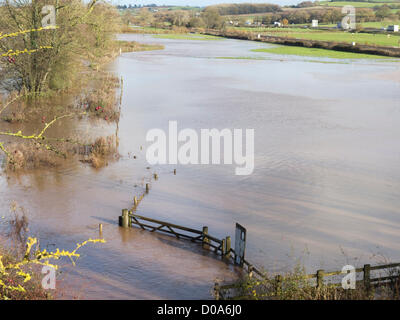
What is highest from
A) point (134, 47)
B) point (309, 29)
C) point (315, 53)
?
point (309, 29)

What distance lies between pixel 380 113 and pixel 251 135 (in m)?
13.4

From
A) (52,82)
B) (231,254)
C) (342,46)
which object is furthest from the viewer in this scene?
(342,46)

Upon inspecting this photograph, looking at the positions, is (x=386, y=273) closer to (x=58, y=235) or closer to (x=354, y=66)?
(x=58, y=235)

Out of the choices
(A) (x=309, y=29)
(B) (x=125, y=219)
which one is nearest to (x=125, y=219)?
(B) (x=125, y=219)

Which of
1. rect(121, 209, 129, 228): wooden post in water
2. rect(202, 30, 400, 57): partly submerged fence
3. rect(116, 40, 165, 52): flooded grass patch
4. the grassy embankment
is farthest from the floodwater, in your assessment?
rect(116, 40, 165, 52): flooded grass patch

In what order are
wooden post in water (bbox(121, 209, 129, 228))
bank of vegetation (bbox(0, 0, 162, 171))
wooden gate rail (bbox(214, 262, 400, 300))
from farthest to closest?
bank of vegetation (bbox(0, 0, 162, 171)) < wooden post in water (bbox(121, 209, 129, 228)) < wooden gate rail (bbox(214, 262, 400, 300))

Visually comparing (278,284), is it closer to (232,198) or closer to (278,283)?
(278,283)

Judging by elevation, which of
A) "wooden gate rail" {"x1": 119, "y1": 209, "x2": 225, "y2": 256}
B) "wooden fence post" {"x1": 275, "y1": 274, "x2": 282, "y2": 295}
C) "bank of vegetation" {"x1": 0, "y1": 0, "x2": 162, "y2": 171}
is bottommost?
"wooden gate rail" {"x1": 119, "y1": 209, "x2": 225, "y2": 256}

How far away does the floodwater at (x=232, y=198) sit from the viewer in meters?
16.1

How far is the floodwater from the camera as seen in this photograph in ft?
52.7

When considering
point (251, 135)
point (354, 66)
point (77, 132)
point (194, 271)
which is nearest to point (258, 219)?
point (194, 271)

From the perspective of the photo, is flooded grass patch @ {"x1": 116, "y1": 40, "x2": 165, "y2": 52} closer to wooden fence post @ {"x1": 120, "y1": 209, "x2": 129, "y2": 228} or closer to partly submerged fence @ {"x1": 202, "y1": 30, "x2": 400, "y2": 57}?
partly submerged fence @ {"x1": 202, "y1": 30, "x2": 400, "y2": 57}

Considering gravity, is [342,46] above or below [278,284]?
above

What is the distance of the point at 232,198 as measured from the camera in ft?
71.9
